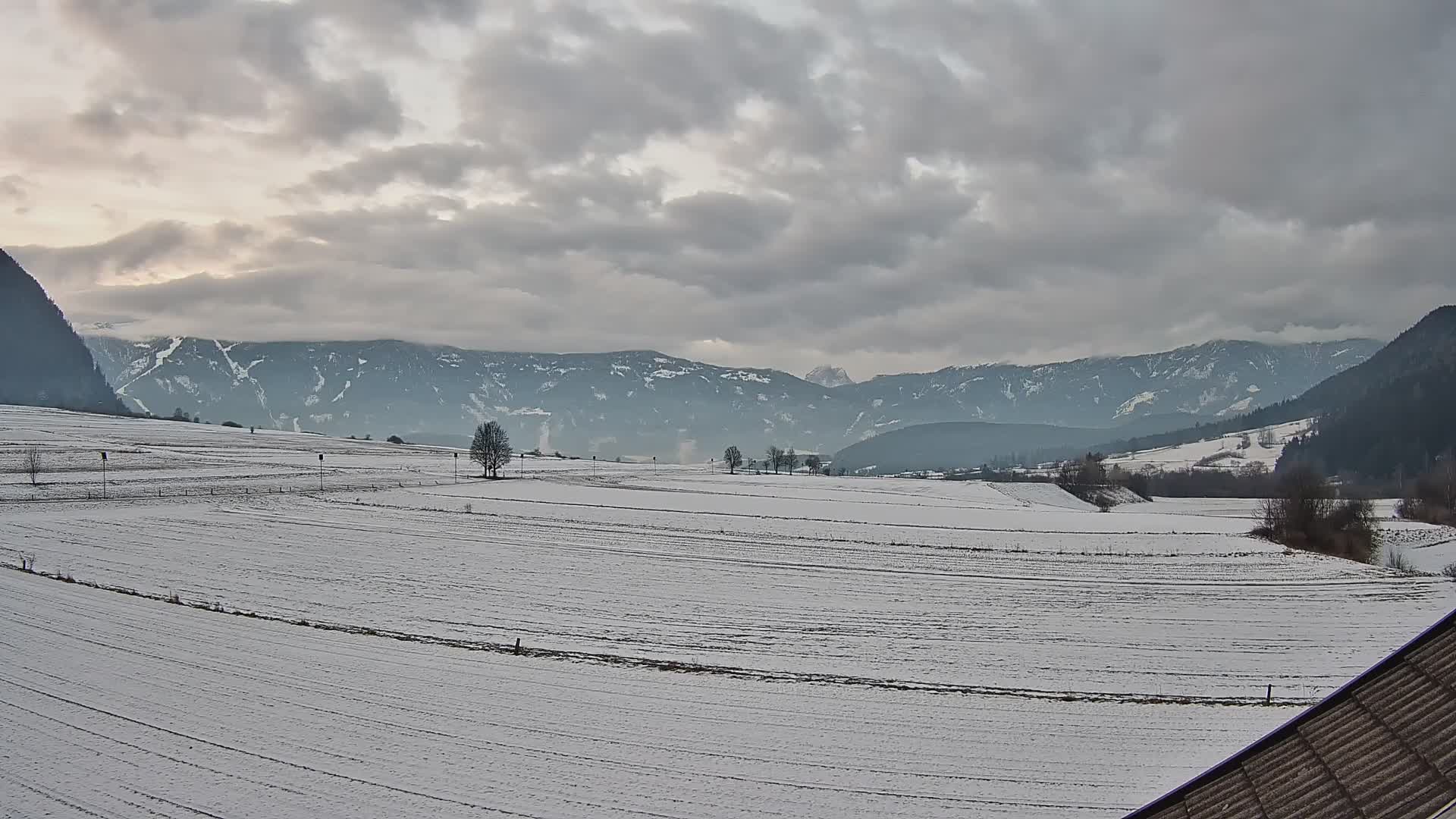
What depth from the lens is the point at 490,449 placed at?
125 m

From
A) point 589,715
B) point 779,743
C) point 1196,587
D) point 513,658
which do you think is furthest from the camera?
point 1196,587

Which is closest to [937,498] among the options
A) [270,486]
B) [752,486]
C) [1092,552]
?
[752,486]

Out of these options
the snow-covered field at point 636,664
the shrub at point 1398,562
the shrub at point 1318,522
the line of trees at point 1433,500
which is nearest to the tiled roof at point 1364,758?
the snow-covered field at point 636,664

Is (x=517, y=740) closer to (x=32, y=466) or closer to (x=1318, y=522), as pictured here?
(x=1318, y=522)

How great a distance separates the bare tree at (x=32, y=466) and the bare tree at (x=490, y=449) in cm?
5167

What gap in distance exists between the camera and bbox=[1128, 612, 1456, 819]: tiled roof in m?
7.50

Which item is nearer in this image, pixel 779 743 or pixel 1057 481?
pixel 779 743

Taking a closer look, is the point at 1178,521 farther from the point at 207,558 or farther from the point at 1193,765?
the point at 207,558

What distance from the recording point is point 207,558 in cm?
4700

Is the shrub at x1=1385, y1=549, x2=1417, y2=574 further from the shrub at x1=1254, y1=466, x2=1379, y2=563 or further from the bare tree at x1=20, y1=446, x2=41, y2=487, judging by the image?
the bare tree at x1=20, y1=446, x2=41, y2=487

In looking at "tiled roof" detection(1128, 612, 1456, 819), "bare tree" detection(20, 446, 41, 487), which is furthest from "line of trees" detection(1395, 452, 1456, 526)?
"bare tree" detection(20, 446, 41, 487)

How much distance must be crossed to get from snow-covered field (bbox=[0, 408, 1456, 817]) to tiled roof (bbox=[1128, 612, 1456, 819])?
879cm

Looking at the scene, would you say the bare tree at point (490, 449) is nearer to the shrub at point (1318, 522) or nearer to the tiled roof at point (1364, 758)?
the shrub at point (1318, 522)

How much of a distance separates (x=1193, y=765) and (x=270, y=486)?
304 ft
